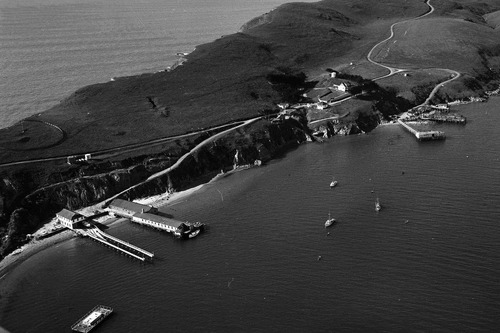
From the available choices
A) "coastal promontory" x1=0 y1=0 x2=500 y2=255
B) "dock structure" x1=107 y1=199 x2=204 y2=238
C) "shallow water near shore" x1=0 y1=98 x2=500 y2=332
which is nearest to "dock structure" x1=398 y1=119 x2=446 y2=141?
"coastal promontory" x1=0 y1=0 x2=500 y2=255

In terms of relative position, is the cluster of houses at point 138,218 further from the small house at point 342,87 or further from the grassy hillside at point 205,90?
→ the small house at point 342,87

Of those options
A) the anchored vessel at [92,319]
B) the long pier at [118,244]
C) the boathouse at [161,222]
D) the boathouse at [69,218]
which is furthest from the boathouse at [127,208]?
the anchored vessel at [92,319]

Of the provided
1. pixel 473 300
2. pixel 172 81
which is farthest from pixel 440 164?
pixel 172 81

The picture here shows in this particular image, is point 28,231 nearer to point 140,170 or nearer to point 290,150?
point 140,170

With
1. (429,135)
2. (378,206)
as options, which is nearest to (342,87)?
(429,135)

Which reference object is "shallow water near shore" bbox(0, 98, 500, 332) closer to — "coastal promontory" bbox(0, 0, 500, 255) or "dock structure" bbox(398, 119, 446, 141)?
"coastal promontory" bbox(0, 0, 500, 255)

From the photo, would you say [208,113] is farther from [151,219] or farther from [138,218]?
[151,219]
